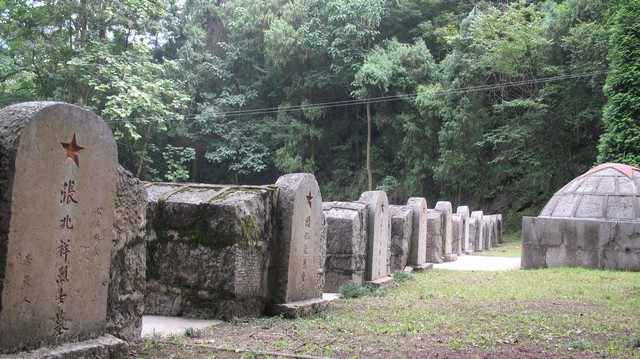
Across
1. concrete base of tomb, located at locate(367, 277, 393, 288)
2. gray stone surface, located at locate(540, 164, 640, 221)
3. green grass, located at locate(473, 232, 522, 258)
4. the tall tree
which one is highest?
the tall tree

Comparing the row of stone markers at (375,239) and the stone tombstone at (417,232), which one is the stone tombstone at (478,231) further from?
the stone tombstone at (417,232)

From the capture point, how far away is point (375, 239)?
912 centimetres

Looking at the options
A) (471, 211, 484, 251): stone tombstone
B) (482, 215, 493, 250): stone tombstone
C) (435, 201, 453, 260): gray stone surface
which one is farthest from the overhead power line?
(435, 201, 453, 260): gray stone surface

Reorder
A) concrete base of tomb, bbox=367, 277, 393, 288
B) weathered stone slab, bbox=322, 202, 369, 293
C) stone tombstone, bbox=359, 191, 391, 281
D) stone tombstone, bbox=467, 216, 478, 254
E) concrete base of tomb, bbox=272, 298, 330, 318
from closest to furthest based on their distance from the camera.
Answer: concrete base of tomb, bbox=272, 298, 330, 318, weathered stone slab, bbox=322, 202, 369, 293, concrete base of tomb, bbox=367, 277, 393, 288, stone tombstone, bbox=359, 191, 391, 281, stone tombstone, bbox=467, 216, 478, 254

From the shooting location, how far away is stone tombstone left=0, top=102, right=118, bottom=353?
3.03 meters

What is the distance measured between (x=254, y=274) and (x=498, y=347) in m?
2.35

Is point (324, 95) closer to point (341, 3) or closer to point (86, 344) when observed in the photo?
point (341, 3)

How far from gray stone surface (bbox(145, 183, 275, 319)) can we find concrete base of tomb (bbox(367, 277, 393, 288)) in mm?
3408

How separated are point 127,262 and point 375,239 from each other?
5424 millimetres

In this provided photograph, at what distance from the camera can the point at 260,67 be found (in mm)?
31266

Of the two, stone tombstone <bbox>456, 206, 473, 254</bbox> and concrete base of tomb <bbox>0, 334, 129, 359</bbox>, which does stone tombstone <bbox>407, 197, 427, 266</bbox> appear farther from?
concrete base of tomb <bbox>0, 334, 129, 359</bbox>

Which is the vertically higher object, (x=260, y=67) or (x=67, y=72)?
(x=260, y=67)

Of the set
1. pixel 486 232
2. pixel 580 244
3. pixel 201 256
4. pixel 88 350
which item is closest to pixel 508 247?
pixel 486 232

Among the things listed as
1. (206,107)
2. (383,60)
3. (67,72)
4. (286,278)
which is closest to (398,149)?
(383,60)
